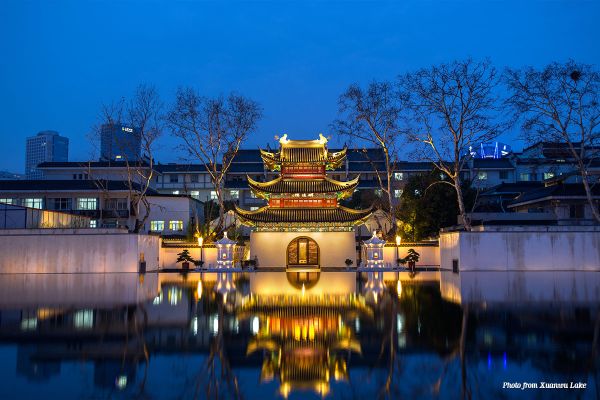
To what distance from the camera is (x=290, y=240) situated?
38.6 metres

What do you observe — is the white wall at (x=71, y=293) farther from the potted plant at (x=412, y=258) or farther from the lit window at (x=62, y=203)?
the lit window at (x=62, y=203)

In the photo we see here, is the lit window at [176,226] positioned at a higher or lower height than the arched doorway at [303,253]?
higher

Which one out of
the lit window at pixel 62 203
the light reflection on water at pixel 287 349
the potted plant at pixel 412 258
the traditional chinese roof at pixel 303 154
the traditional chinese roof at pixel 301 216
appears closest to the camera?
the light reflection on water at pixel 287 349

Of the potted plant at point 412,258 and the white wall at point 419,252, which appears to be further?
the white wall at point 419,252

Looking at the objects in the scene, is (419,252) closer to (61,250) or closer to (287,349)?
(61,250)

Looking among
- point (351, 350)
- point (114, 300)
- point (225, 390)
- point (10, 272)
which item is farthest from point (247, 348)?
point (10, 272)

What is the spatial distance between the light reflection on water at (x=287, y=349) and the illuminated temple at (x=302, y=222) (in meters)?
21.4

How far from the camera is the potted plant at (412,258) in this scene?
36.4 metres

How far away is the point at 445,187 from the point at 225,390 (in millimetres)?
40491

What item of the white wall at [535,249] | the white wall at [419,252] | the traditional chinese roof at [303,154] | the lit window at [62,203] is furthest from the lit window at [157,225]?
the white wall at [535,249]

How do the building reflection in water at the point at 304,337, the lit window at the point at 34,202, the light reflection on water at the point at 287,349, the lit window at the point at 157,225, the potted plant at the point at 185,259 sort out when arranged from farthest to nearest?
the lit window at the point at 34,202 → the lit window at the point at 157,225 → the potted plant at the point at 185,259 → the building reflection in water at the point at 304,337 → the light reflection on water at the point at 287,349

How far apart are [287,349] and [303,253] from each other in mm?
29391

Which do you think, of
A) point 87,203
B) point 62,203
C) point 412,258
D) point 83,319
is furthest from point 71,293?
point 62,203

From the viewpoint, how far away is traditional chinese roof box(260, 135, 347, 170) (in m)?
40.8
